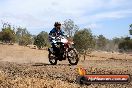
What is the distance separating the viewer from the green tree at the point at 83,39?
122ft

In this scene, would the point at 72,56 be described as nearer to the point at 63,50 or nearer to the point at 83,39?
the point at 63,50

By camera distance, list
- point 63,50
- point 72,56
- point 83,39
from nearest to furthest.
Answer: point 72,56 < point 63,50 < point 83,39

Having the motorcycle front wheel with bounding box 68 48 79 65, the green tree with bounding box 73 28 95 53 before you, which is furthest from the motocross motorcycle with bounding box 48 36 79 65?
the green tree with bounding box 73 28 95 53

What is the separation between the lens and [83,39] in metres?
37.2

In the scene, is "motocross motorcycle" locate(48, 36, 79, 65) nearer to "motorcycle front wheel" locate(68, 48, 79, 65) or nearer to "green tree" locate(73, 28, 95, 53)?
"motorcycle front wheel" locate(68, 48, 79, 65)

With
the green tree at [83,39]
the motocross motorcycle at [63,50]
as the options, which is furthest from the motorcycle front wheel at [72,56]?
the green tree at [83,39]

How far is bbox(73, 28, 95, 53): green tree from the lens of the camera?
122ft

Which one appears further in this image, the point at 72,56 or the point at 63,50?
the point at 63,50

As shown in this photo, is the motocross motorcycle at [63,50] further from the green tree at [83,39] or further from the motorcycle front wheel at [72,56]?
the green tree at [83,39]

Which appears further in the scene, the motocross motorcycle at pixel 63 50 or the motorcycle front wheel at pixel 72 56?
the motocross motorcycle at pixel 63 50

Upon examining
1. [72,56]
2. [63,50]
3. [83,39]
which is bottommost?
[72,56]

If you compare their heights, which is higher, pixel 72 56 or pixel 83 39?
pixel 83 39

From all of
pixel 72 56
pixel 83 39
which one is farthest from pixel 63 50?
pixel 83 39

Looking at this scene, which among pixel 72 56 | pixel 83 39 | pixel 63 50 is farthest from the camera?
pixel 83 39
